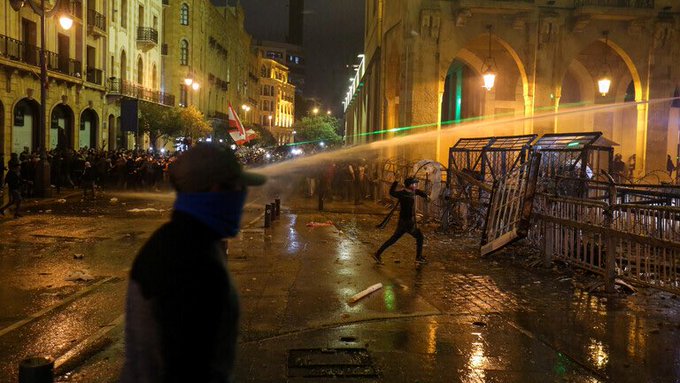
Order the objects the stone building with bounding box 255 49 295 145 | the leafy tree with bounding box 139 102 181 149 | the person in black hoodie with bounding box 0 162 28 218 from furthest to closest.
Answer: the stone building with bounding box 255 49 295 145 → the leafy tree with bounding box 139 102 181 149 → the person in black hoodie with bounding box 0 162 28 218

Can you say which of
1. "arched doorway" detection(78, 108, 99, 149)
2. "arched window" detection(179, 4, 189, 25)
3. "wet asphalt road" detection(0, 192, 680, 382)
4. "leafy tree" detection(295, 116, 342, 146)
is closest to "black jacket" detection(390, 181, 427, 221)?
"wet asphalt road" detection(0, 192, 680, 382)

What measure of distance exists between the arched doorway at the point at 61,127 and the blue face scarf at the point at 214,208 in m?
33.8

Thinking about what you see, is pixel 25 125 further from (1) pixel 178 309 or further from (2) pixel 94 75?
(1) pixel 178 309

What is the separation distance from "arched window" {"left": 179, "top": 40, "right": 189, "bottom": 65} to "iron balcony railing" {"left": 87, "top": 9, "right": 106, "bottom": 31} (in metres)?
14.9

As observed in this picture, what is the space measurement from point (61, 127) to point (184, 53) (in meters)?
20.9

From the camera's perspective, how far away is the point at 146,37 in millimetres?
44156

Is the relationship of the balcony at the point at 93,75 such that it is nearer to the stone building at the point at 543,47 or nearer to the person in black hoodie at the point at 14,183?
the stone building at the point at 543,47

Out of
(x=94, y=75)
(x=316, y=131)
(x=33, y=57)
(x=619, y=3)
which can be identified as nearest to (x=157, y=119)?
(x=94, y=75)

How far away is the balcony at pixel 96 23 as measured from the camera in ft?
119

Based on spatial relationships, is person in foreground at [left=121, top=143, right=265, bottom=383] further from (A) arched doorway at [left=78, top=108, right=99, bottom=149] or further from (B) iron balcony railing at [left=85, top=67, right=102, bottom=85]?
(A) arched doorway at [left=78, top=108, right=99, bottom=149]

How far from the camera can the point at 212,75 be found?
203ft

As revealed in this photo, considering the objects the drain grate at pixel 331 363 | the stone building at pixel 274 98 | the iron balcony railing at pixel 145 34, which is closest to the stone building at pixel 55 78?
the iron balcony railing at pixel 145 34

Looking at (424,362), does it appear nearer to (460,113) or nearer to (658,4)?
(658,4)

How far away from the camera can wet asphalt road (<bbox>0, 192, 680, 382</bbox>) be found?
17.6ft
